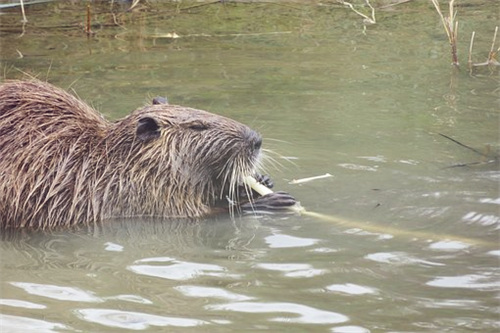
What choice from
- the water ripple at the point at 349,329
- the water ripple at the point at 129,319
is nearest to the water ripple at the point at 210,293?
the water ripple at the point at 129,319

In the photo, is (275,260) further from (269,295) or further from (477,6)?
(477,6)

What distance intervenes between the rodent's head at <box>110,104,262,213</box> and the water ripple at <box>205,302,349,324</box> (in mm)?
1292

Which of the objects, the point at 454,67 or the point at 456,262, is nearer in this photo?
the point at 456,262

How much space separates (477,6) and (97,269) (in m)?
5.88

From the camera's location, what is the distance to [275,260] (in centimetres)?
393

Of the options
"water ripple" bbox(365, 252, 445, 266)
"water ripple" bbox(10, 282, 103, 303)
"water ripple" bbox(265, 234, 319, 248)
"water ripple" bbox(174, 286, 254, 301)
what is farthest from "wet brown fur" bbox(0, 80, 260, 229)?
"water ripple" bbox(174, 286, 254, 301)

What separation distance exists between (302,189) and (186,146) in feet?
1.98

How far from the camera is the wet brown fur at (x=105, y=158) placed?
14.7 feet

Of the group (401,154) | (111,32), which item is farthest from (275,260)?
(111,32)

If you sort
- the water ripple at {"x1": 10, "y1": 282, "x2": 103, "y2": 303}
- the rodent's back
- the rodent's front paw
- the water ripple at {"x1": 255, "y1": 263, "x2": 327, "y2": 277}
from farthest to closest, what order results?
the rodent's front paw → the rodent's back → the water ripple at {"x1": 255, "y1": 263, "x2": 327, "y2": 277} → the water ripple at {"x1": 10, "y1": 282, "x2": 103, "y2": 303}

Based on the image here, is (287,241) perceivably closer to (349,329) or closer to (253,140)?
(253,140)

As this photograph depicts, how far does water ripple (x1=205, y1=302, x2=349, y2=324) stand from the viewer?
326 centimetres

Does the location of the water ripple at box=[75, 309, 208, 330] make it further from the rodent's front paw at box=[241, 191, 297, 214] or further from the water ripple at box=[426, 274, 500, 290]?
the rodent's front paw at box=[241, 191, 297, 214]

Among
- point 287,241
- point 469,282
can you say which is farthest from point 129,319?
point 469,282
